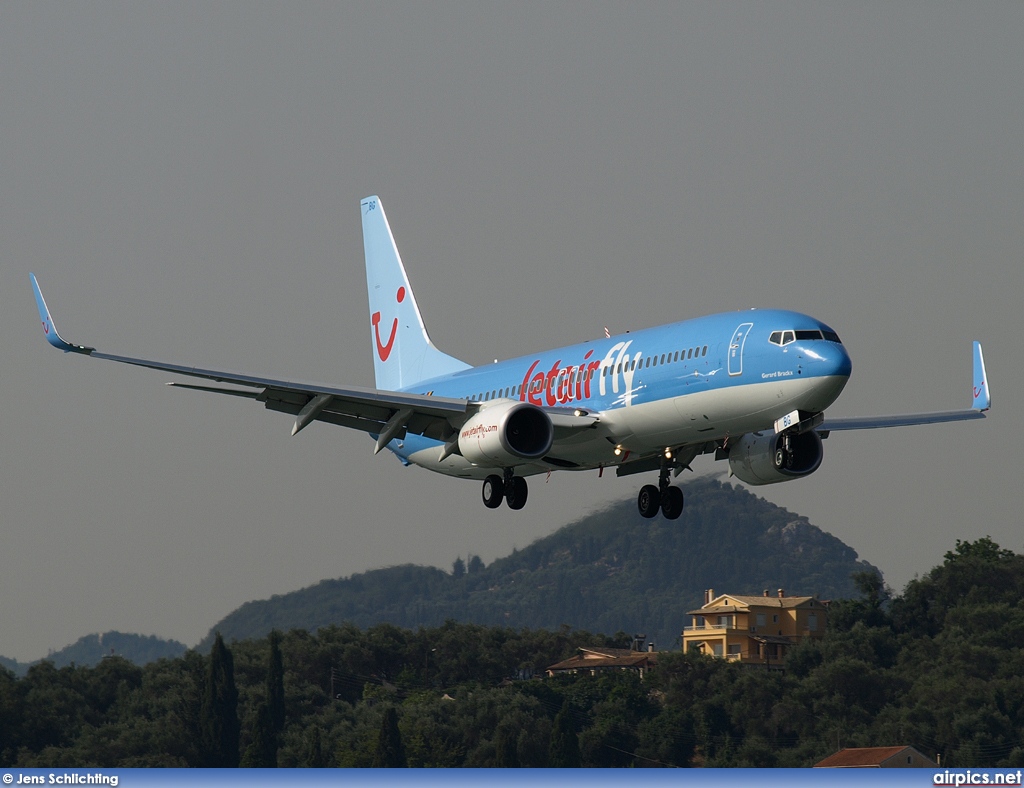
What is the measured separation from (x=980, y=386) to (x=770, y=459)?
30.8 feet

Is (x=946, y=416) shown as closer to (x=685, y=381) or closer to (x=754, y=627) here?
(x=685, y=381)

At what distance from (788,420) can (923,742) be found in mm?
89291

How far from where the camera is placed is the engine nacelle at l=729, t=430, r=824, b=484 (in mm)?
44500

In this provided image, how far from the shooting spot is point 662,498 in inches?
1864

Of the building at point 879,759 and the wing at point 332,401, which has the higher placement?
the wing at point 332,401

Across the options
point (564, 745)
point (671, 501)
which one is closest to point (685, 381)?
point (671, 501)

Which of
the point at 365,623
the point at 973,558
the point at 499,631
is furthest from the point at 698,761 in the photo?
the point at 365,623

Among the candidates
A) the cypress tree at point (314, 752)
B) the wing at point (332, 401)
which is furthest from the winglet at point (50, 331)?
the cypress tree at point (314, 752)

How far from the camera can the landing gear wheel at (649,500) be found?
47.6 metres

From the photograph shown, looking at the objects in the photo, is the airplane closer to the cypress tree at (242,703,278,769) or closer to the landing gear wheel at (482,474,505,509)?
the landing gear wheel at (482,474,505,509)

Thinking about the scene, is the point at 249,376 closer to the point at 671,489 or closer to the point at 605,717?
the point at 671,489

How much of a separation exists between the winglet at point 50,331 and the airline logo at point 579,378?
12776 millimetres

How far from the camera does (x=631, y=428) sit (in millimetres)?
43156

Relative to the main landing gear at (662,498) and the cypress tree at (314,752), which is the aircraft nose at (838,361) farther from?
the cypress tree at (314,752)
